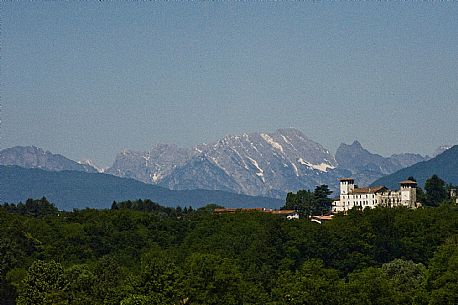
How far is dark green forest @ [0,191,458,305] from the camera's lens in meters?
56.2

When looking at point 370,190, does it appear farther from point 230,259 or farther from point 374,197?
point 230,259

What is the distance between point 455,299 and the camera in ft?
179

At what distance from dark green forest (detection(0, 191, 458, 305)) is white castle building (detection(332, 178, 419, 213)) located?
43.4m

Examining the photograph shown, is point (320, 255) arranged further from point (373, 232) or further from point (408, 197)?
point (408, 197)

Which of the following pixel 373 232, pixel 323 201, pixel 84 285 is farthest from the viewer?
pixel 323 201

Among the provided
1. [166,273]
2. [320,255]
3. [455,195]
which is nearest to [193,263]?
[166,273]

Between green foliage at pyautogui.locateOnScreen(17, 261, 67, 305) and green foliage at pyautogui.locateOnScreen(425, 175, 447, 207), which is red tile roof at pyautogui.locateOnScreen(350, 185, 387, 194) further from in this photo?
green foliage at pyautogui.locateOnScreen(17, 261, 67, 305)

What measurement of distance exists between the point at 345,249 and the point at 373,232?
594cm

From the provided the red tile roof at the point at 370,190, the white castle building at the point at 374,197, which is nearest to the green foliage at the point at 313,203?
the white castle building at the point at 374,197

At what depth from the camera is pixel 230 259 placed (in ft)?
241

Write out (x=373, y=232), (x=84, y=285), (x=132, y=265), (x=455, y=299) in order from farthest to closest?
1. (x=373, y=232)
2. (x=132, y=265)
3. (x=84, y=285)
4. (x=455, y=299)

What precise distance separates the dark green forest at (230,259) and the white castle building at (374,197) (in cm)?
4342

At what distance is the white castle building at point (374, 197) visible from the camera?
152250mm

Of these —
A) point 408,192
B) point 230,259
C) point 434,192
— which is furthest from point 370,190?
point 230,259
